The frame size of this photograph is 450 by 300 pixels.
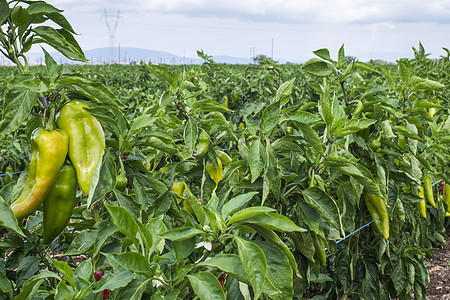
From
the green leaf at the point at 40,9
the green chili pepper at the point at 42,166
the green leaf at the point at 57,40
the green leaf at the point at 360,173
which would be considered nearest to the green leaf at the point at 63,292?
the green chili pepper at the point at 42,166

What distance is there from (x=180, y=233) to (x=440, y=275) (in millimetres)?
3650

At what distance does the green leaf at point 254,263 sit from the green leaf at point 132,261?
22 cm

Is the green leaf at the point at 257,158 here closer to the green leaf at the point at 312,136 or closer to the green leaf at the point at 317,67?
the green leaf at the point at 312,136

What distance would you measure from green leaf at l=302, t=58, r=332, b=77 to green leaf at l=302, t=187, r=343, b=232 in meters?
0.71

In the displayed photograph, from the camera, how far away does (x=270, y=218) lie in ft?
3.42

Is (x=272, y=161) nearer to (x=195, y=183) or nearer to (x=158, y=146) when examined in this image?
(x=158, y=146)

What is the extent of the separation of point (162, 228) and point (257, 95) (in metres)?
3.95

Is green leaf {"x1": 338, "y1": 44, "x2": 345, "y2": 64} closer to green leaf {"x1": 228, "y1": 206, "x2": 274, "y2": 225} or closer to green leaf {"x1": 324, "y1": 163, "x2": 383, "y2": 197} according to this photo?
green leaf {"x1": 324, "y1": 163, "x2": 383, "y2": 197}

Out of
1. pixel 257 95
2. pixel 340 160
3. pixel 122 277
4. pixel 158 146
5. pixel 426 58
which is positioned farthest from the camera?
pixel 257 95

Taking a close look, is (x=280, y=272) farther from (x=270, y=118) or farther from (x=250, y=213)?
(x=270, y=118)

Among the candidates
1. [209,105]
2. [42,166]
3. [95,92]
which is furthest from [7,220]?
[209,105]

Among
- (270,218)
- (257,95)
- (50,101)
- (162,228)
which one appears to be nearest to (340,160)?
(270,218)

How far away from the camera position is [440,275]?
12.8ft

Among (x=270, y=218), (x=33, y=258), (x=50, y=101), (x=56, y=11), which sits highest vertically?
(x=56, y=11)
